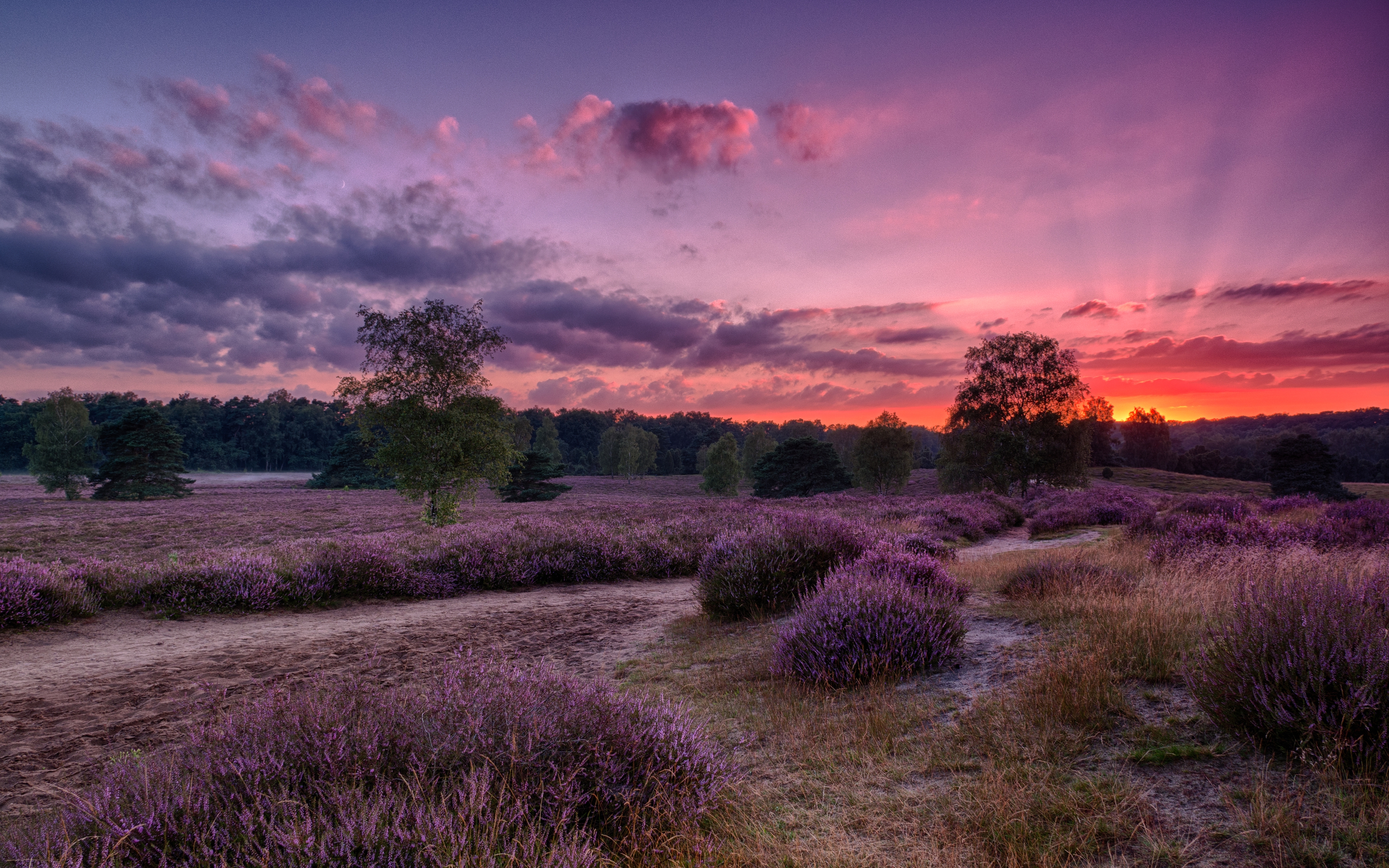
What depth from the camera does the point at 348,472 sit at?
221ft

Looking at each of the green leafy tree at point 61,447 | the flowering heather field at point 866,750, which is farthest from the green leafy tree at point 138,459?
the flowering heather field at point 866,750

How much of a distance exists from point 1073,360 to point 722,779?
147 ft

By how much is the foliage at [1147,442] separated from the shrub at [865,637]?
359 ft

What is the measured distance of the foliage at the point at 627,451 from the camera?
8206cm

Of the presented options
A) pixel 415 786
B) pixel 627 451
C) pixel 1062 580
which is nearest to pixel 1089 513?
pixel 1062 580

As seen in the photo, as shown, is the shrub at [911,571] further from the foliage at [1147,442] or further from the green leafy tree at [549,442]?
the foliage at [1147,442]

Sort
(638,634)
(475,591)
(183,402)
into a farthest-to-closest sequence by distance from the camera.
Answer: (183,402)
(475,591)
(638,634)

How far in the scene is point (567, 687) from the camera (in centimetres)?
368

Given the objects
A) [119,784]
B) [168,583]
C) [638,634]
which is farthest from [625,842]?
[168,583]

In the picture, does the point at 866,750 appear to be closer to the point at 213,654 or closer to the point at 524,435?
the point at 213,654

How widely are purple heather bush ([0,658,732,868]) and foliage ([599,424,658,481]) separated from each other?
257ft

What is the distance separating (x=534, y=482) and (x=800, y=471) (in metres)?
29.0

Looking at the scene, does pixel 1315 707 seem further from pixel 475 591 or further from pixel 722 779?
pixel 475 591

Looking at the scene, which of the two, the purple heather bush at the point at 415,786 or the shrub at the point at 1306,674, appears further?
the shrub at the point at 1306,674
